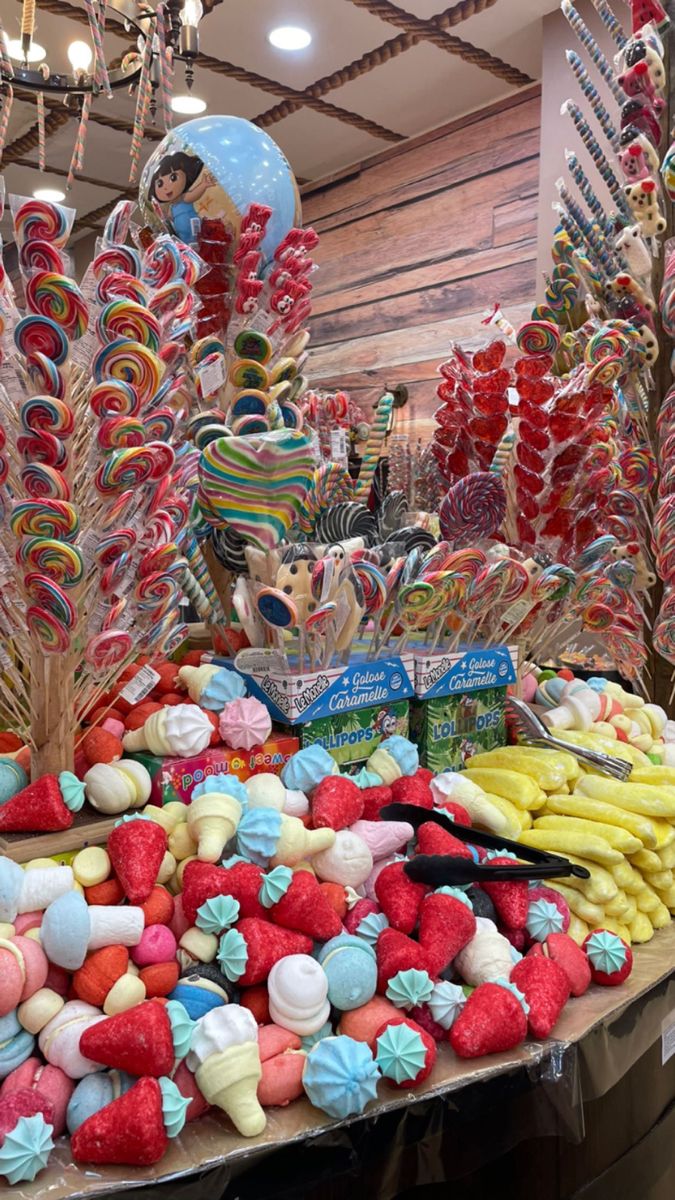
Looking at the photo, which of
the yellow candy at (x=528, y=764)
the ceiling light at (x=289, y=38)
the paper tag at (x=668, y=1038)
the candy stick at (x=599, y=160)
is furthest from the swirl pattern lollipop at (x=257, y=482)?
the ceiling light at (x=289, y=38)

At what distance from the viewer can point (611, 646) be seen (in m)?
2.48

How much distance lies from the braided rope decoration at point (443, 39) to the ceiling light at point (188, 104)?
113 centimetres

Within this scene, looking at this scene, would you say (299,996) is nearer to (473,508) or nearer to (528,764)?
(528,764)

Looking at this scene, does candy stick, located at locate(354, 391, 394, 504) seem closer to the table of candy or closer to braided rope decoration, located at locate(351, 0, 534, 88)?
the table of candy

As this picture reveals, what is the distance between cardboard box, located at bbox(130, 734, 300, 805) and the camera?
1108 millimetres

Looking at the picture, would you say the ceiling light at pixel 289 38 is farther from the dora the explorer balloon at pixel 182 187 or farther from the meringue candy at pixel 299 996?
the meringue candy at pixel 299 996

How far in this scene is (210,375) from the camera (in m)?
1.56

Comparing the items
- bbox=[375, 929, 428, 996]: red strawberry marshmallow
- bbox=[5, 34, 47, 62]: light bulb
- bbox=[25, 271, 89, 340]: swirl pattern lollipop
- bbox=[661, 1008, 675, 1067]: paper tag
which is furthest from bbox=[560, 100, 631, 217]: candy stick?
bbox=[5, 34, 47, 62]: light bulb

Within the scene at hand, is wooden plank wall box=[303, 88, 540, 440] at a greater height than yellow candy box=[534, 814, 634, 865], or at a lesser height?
greater

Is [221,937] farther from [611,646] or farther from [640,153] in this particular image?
[640,153]

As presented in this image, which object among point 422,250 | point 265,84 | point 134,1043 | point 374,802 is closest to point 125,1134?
point 134,1043

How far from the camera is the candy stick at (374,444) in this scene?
184cm

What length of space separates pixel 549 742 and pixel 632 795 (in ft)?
0.67

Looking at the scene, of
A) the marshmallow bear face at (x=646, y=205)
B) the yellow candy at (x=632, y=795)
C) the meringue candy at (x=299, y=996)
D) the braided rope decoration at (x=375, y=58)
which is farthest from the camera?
the braided rope decoration at (x=375, y=58)
